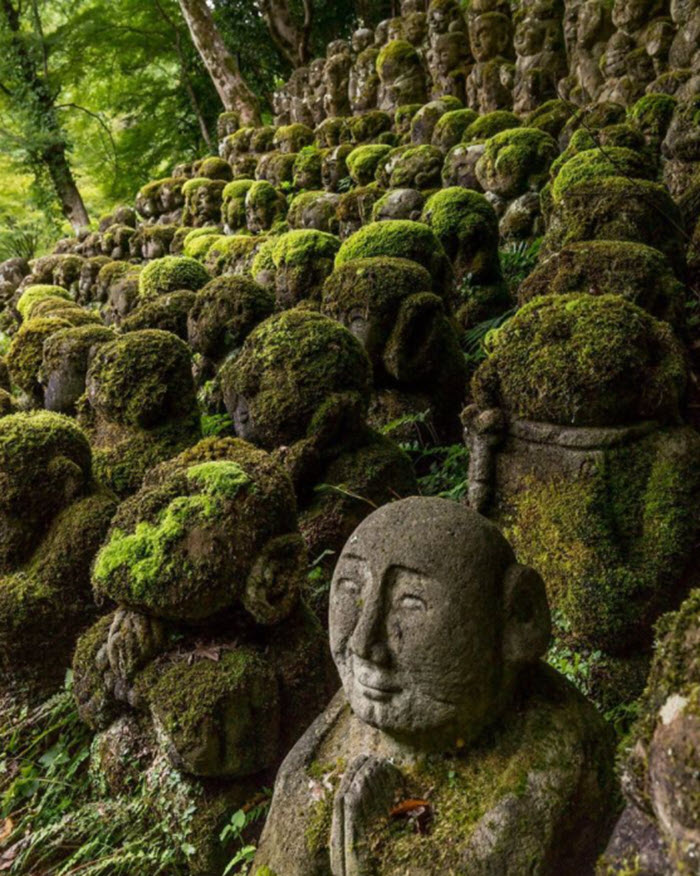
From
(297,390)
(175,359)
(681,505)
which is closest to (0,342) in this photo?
(175,359)

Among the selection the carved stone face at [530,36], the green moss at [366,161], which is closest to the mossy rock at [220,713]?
the green moss at [366,161]

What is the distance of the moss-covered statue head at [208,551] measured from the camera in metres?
3.05

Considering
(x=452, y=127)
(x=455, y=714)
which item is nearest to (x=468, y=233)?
(x=452, y=127)

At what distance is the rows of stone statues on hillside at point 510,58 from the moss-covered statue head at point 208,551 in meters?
6.58

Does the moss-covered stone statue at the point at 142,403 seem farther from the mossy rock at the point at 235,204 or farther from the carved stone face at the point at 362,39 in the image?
the carved stone face at the point at 362,39

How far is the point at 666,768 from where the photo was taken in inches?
49.7

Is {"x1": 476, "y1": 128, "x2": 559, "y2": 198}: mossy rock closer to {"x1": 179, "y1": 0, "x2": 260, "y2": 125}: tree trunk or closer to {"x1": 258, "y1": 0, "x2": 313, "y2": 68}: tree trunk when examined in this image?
{"x1": 179, "y1": 0, "x2": 260, "y2": 125}: tree trunk

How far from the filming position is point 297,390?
408cm

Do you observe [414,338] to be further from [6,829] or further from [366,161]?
[366,161]

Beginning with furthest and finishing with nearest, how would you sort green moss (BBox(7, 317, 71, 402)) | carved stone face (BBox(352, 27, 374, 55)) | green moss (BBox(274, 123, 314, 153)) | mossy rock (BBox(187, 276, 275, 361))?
carved stone face (BBox(352, 27, 374, 55))
green moss (BBox(274, 123, 314, 153))
green moss (BBox(7, 317, 71, 402))
mossy rock (BBox(187, 276, 275, 361))

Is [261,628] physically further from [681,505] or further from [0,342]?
[0,342]

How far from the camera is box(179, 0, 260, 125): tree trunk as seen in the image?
1441 cm

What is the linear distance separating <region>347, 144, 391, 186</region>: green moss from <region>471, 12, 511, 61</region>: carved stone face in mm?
2280

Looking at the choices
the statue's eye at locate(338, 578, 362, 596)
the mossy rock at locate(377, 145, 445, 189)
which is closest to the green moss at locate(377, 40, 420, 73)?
the mossy rock at locate(377, 145, 445, 189)
